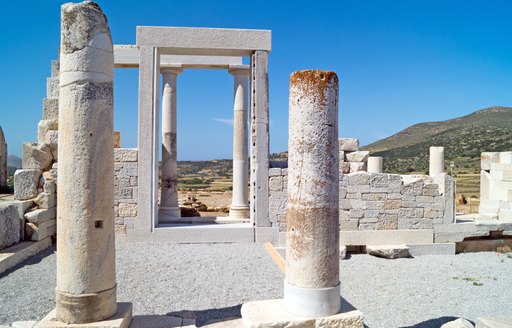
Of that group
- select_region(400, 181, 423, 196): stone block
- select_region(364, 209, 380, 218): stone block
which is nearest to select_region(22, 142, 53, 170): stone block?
select_region(364, 209, 380, 218): stone block

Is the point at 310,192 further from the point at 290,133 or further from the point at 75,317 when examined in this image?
the point at 75,317

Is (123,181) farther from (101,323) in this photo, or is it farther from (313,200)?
(313,200)

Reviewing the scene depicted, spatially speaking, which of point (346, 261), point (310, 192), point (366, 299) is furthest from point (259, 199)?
point (310, 192)

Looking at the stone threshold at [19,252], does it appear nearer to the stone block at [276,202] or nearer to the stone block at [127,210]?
the stone block at [127,210]

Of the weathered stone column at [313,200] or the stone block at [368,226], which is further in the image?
the stone block at [368,226]

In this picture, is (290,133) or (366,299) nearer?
(290,133)

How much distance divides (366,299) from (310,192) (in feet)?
10.2

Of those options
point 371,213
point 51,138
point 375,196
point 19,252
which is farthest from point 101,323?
point 375,196

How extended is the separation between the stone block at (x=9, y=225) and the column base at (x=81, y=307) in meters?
4.49

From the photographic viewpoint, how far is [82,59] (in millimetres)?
4555

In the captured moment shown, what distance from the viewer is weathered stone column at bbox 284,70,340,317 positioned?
478 cm

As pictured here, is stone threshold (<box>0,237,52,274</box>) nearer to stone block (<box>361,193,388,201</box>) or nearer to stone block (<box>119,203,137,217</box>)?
stone block (<box>119,203,137,217</box>)

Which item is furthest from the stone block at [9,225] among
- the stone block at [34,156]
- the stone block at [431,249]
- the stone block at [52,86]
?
the stone block at [431,249]

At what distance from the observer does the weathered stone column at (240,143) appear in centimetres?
1309
